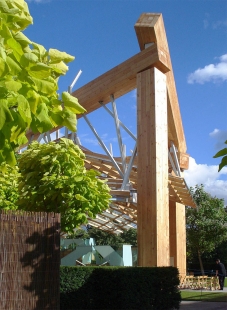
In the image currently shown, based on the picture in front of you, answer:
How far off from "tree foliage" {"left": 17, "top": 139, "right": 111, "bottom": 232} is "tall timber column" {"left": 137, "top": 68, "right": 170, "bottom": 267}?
9.46 feet

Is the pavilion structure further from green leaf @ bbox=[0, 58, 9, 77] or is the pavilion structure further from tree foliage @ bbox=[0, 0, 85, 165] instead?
green leaf @ bbox=[0, 58, 9, 77]

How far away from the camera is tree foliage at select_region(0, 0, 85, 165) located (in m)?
3.59

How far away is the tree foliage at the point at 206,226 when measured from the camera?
3238 cm

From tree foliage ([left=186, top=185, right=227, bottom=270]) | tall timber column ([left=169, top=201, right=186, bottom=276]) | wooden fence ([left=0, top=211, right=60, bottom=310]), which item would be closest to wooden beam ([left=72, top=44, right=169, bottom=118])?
tall timber column ([left=169, top=201, right=186, bottom=276])

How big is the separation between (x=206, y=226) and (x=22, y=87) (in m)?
30.1

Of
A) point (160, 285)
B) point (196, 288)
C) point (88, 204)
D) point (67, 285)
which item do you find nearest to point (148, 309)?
point (160, 285)

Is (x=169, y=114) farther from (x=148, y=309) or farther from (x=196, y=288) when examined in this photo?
(x=148, y=309)

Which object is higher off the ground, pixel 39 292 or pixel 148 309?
pixel 39 292

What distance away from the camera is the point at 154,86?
616 inches

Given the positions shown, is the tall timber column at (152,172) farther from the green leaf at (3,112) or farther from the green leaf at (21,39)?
the green leaf at (3,112)

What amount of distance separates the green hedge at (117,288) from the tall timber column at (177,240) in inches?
395

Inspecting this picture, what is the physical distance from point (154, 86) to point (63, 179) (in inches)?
227

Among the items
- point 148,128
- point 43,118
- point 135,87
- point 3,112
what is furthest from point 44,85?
point 135,87

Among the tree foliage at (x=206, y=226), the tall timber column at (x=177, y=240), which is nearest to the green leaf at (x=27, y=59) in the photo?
the tall timber column at (x=177, y=240)
